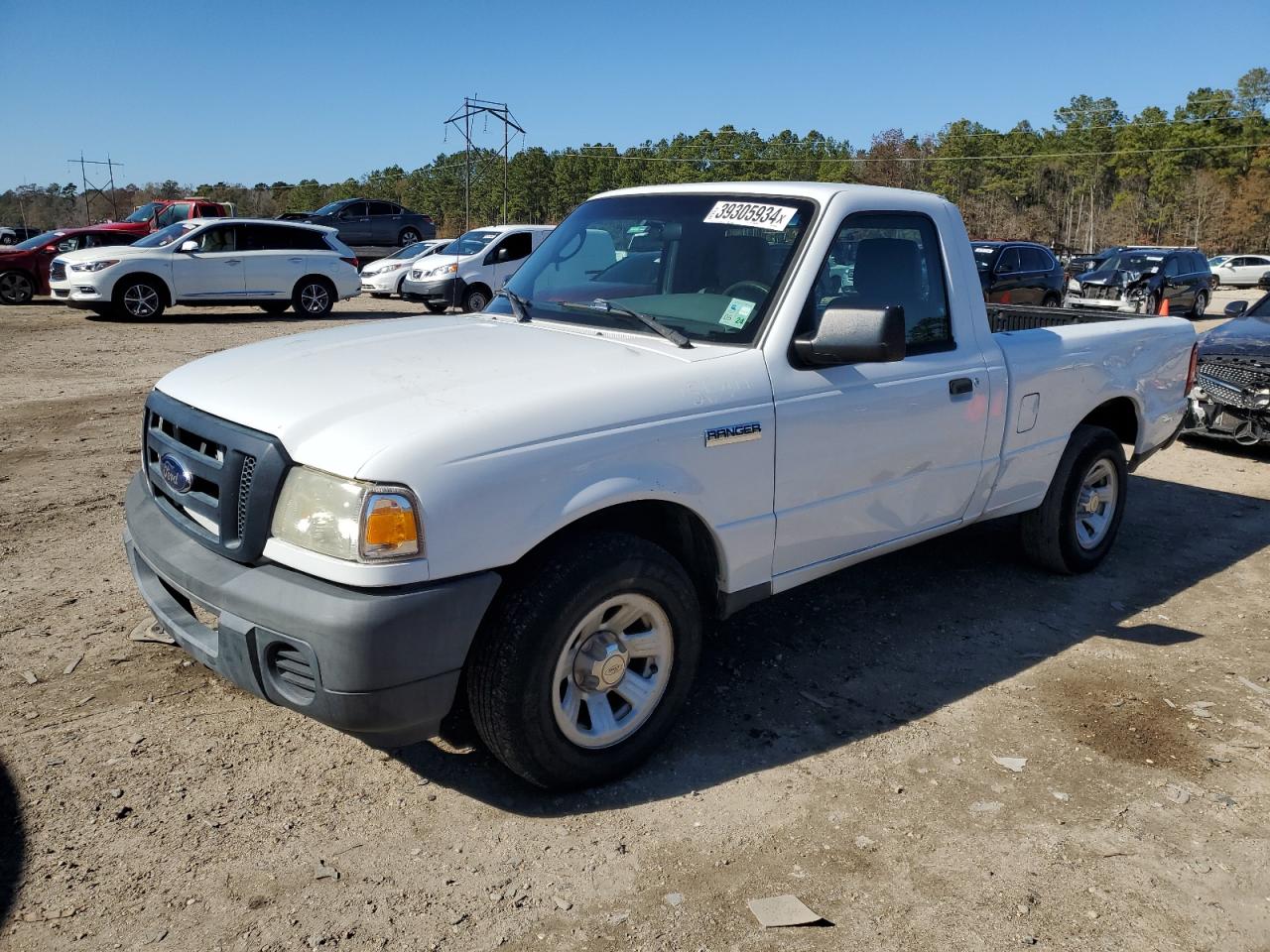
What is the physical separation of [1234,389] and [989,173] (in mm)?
92908

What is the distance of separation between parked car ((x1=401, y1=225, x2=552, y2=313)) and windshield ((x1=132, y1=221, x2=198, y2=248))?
405 cm

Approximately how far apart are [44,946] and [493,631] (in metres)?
1.36

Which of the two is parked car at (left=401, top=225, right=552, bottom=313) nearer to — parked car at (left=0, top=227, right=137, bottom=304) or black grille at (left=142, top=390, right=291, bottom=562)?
parked car at (left=0, top=227, right=137, bottom=304)

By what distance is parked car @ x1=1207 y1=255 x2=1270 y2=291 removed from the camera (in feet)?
140

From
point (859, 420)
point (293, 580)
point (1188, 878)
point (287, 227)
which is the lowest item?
point (1188, 878)

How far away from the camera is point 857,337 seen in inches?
A: 136

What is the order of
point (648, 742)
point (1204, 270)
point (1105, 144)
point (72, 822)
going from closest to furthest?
1. point (72, 822)
2. point (648, 742)
3. point (1204, 270)
4. point (1105, 144)

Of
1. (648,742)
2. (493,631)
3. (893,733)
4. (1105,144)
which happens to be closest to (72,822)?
(493,631)

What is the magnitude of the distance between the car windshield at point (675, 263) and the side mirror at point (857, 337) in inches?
9.7

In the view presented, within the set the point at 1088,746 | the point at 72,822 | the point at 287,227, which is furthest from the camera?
the point at 287,227

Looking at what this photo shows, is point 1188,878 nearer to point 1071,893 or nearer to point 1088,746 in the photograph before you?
point 1071,893

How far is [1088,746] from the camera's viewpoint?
3.70m

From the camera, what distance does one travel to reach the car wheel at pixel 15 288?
19.7 meters

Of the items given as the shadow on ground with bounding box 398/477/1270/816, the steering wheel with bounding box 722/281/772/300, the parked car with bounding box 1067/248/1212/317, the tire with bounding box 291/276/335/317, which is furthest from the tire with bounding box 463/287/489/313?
the steering wheel with bounding box 722/281/772/300
